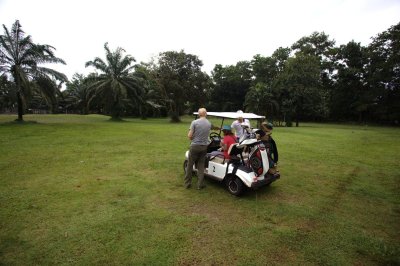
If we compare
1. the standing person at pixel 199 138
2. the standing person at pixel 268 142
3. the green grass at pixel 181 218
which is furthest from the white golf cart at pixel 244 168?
the standing person at pixel 199 138

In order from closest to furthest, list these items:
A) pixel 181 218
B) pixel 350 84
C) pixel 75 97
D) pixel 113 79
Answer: pixel 181 218
pixel 113 79
pixel 350 84
pixel 75 97

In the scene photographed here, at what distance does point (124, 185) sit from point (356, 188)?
624 cm

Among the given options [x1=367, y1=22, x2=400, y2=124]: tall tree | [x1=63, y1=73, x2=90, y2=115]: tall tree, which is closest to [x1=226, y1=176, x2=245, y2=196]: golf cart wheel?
[x1=367, y1=22, x2=400, y2=124]: tall tree

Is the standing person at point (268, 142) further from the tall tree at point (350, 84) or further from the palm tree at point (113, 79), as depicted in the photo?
the tall tree at point (350, 84)

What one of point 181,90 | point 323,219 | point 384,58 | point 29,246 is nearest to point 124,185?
point 29,246

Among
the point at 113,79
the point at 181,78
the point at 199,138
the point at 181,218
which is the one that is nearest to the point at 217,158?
the point at 199,138

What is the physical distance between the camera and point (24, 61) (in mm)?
19203

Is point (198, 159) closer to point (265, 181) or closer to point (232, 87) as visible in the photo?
point (265, 181)

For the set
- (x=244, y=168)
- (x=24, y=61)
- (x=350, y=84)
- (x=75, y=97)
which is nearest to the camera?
(x=244, y=168)

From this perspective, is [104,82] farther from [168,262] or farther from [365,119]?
[365,119]

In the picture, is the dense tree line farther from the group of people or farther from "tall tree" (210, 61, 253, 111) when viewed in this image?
the group of people

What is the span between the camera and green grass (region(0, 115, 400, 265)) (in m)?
3.52

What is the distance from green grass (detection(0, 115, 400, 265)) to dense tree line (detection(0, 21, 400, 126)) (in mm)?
14552

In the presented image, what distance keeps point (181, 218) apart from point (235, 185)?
5.80 ft
